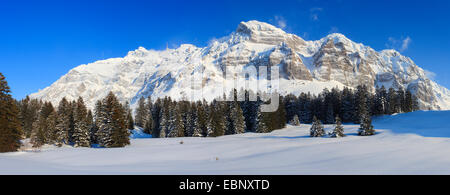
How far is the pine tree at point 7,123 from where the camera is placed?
2409 centimetres

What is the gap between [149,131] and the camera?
77.8 m

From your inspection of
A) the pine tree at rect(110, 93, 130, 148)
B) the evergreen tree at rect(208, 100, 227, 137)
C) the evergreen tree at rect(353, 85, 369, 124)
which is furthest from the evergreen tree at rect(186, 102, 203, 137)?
the evergreen tree at rect(353, 85, 369, 124)

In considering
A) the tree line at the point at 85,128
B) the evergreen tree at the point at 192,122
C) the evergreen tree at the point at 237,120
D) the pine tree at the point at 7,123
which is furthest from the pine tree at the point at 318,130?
the pine tree at the point at 7,123

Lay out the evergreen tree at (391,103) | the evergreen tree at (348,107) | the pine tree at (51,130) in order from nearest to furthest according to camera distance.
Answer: the pine tree at (51,130)
the evergreen tree at (348,107)
the evergreen tree at (391,103)

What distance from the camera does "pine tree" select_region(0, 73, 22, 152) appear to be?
24.1 metres

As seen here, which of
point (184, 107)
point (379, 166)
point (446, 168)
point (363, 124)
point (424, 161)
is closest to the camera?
point (446, 168)

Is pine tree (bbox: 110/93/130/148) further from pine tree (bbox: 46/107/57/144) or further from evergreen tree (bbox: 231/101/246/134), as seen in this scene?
evergreen tree (bbox: 231/101/246/134)

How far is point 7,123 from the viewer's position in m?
24.6

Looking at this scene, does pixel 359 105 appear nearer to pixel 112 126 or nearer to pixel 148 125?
pixel 112 126

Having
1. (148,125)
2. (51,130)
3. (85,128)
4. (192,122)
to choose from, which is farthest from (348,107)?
(51,130)

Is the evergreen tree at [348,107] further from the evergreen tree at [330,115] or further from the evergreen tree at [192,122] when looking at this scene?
the evergreen tree at [192,122]
